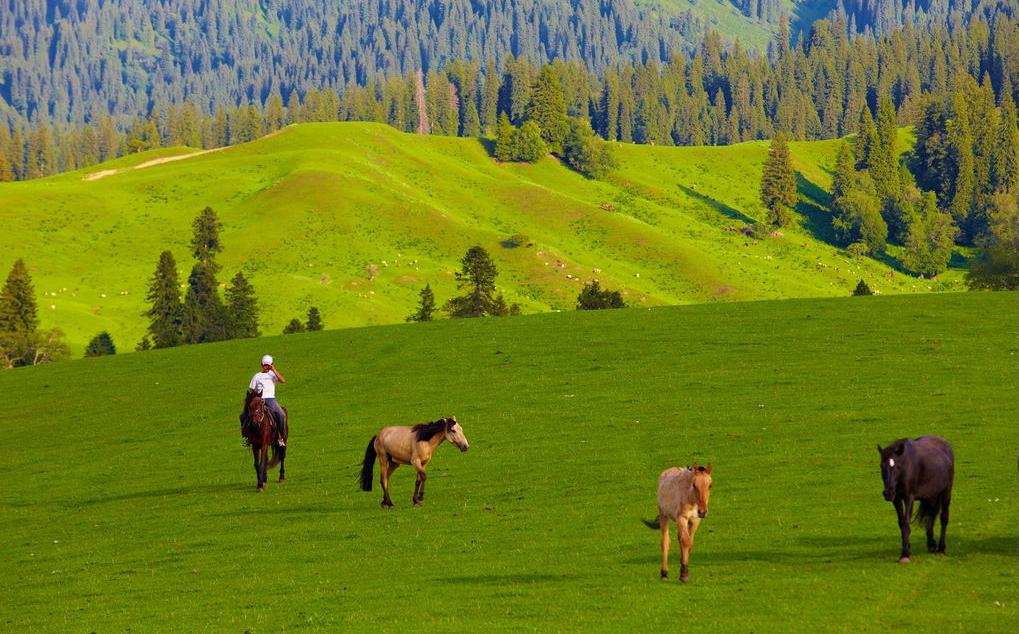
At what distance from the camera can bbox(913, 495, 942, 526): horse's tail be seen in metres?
24.7

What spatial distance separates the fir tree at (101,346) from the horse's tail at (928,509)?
111159 millimetres

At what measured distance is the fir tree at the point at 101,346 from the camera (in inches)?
4948

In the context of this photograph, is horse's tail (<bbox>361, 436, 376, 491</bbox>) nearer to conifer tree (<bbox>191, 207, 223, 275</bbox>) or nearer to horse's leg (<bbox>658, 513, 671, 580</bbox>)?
horse's leg (<bbox>658, 513, 671, 580</bbox>)

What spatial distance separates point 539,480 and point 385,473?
5118 millimetres

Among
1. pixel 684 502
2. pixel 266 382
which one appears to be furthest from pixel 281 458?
pixel 684 502

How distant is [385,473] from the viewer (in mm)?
34094

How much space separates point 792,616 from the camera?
21.8 metres

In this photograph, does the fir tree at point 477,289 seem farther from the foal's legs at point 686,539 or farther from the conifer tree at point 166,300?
the foal's legs at point 686,539

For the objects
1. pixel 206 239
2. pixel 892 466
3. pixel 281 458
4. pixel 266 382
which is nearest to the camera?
pixel 892 466

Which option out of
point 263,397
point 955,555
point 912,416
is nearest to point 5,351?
point 263,397

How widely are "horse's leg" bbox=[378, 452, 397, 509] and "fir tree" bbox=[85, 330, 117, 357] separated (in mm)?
98005

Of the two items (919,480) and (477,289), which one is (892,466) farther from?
(477,289)

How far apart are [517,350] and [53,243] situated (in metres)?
130

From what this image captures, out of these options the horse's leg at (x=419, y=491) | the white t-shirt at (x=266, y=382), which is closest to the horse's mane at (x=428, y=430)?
the horse's leg at (x=419, y=491)
